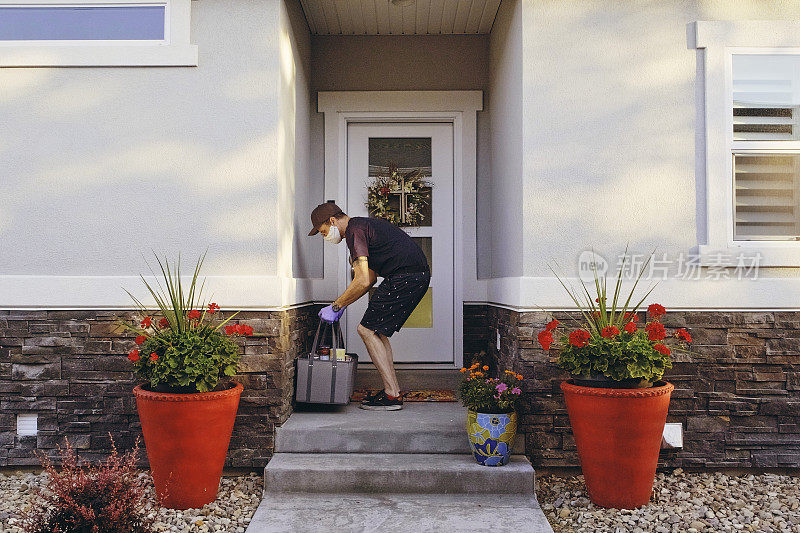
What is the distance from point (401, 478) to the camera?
350cm

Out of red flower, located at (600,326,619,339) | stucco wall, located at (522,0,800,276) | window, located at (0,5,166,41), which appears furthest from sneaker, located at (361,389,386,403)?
window, located at (0,5,166,41)

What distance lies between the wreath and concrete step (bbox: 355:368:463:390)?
3.99 feet

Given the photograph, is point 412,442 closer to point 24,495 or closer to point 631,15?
point 24,495

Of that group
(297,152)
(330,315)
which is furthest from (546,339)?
(297,152)

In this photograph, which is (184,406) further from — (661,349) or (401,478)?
(661,349)

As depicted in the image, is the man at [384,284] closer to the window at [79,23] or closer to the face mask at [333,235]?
the face mask at [333,235]

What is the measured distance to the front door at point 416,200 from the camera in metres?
5.23

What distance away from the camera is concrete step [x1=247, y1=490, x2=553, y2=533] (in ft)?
10.1

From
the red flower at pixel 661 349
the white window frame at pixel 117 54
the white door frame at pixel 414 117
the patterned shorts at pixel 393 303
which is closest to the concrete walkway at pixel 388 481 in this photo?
the patterned shorts at pixel 393 303

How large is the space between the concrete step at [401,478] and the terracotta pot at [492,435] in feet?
0.18

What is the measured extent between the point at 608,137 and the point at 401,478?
2.35 meters

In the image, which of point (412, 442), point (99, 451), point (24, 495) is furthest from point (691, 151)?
point (24, 495)

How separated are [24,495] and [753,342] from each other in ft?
14.2

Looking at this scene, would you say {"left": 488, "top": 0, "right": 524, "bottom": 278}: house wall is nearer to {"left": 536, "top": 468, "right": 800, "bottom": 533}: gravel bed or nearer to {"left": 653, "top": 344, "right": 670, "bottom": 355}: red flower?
{"left": 653, "top": 344, "right": 670, "bottom": 355}: red flower
